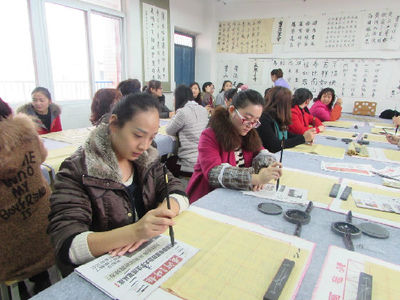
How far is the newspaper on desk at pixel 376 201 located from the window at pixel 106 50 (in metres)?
3.89

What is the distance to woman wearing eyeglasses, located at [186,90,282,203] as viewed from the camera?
50.6 inches

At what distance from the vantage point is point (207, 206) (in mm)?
1061

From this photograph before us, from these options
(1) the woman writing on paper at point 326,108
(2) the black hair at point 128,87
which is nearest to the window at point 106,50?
(2) the black hair at point 128,87

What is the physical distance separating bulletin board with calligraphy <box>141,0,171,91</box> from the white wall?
1.38 metres

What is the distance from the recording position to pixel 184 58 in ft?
19.3

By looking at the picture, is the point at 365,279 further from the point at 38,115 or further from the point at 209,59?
the point at 209,59

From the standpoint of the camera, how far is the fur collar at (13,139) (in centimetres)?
93

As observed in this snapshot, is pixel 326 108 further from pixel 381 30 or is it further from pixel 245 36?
pixel 245 36

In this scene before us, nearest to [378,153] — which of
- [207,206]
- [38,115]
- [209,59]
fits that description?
[207,206]

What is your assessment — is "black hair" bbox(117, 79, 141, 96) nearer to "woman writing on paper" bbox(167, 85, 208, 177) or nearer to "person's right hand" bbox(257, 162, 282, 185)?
"woman writing on paper" bbox(167, 85, 208, 177)

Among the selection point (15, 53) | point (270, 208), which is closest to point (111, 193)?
point (270, 208)

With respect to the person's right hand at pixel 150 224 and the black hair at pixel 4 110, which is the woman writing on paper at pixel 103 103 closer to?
the black hair at pixel 4 110

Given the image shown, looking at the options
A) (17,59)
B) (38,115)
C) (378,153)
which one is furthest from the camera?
(17,59)

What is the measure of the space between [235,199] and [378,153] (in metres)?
1.53
